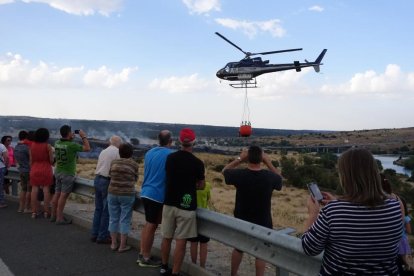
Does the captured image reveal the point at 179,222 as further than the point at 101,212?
No

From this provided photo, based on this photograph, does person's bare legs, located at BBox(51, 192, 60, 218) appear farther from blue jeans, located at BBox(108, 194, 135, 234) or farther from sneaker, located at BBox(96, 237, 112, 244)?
blue jeans, located at BBox(108, 194, 135, 234)

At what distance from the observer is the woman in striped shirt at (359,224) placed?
9.51 feet

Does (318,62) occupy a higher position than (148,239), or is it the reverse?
(318,62)

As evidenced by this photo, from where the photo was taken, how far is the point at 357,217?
2.93 meters

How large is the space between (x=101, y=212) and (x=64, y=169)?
69.6 inches

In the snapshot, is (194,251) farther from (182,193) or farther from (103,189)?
(103,189)

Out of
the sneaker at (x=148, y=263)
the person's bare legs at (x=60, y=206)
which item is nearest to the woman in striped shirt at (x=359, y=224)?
the sneaker at (x=148, y=263)

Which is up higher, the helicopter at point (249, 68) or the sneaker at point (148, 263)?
the helicopter at point (249, 68)

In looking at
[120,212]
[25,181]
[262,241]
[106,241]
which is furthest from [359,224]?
[25,181]

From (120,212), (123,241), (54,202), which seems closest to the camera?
(123,241)

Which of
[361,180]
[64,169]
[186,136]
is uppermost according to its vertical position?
[186,136]

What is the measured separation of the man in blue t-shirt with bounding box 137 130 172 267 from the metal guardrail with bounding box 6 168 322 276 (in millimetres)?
658

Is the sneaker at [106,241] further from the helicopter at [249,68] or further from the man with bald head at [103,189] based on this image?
the helicopter at [249,68]

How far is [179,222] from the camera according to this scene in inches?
222
